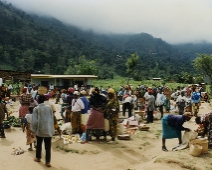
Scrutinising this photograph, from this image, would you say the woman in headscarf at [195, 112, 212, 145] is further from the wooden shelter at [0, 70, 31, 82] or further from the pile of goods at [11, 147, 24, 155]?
the wooden shelter at [0, 70, 31, 82]

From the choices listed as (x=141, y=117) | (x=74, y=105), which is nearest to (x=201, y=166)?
(x=74, y=105)

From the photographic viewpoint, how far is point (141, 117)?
12.3 m

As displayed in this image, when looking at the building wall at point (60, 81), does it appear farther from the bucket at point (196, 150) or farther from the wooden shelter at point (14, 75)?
the bucket at point (196, 150)

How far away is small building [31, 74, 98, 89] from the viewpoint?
88.7 ft

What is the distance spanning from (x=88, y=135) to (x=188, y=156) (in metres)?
2.83

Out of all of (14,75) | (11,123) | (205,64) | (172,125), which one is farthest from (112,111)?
(205,64)

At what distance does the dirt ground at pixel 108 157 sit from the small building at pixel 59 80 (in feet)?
61.9

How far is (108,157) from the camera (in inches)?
259

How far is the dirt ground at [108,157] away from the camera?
5762mm

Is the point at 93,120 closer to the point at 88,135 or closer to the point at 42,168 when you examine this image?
the point at 88,135

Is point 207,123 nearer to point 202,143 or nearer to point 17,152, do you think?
point 202,143

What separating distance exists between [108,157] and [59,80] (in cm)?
2288

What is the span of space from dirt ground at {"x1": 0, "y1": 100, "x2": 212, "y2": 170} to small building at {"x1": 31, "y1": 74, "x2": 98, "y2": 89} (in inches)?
743

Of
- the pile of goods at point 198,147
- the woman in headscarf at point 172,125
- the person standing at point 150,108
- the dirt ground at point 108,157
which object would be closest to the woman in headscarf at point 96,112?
the dirt ground at point 108,157
